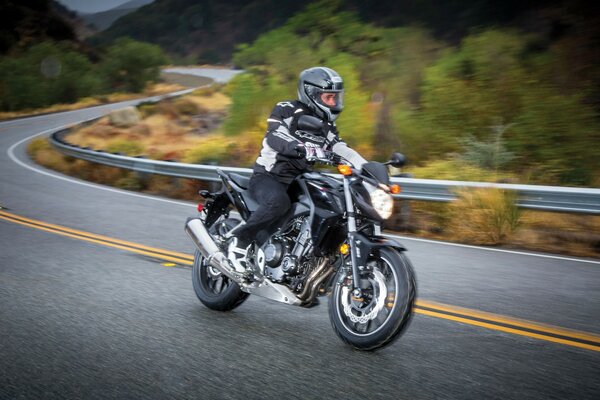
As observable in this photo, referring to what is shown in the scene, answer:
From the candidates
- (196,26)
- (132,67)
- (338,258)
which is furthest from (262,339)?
(196,26)

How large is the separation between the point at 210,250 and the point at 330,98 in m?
1.76

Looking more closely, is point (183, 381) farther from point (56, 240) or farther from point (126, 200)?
point (126, 200)

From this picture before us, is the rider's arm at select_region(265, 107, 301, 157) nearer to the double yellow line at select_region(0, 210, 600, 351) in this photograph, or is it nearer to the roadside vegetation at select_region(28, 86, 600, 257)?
the double yellow line at select_region(0, 210, 600, 351)

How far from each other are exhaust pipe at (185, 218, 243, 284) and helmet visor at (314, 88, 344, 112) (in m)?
1.60

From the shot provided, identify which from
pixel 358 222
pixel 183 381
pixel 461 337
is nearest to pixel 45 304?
pixel 183 381

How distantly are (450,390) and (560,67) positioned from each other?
1255cm

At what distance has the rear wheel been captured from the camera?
19.7 feet

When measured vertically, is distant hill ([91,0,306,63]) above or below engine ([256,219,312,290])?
above

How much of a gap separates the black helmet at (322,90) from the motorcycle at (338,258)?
50 cm

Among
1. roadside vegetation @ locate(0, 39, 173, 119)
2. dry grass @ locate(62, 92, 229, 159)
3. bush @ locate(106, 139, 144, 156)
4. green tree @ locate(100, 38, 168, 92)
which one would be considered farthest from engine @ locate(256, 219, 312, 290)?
green tree @ locate(100, 38, 168, 92)

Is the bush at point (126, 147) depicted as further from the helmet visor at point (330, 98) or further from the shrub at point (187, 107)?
the helmet visor at point (330, 98)

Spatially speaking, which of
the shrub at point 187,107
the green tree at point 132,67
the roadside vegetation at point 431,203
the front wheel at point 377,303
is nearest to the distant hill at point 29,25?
the green tree at point 132,67

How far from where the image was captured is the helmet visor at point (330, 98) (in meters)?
5.30

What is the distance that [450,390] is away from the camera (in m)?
4.15
